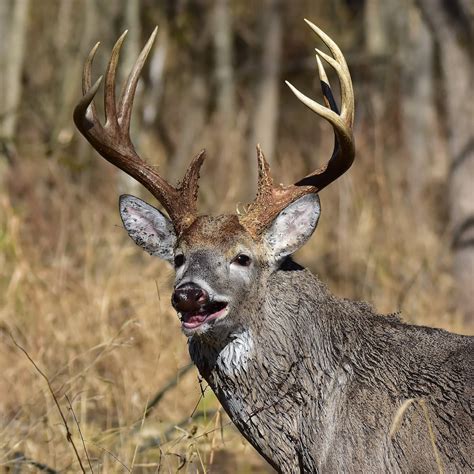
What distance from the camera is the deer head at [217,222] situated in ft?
17.0

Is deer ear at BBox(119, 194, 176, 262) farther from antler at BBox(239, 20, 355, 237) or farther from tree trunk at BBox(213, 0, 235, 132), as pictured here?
tree trunk at BBox(213, 0, 235, 132)

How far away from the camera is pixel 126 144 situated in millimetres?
5758

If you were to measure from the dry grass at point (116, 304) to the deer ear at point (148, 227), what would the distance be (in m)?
0.20

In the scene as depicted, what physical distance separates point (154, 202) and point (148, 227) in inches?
178

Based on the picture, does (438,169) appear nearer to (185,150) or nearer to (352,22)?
(185,150)

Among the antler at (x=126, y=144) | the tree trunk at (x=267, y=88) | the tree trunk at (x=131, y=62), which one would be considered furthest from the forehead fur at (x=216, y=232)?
the tree trunk at (x=267, y=88)

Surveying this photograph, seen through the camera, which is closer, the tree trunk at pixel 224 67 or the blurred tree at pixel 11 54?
the blurred tree at pixel 11 54

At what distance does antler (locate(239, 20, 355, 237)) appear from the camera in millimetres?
5328

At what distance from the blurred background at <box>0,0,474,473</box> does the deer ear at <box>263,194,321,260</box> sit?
27.8 inches

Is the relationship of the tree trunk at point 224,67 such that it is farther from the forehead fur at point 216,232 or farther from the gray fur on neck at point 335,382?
the gray fur on neck at point 335,382

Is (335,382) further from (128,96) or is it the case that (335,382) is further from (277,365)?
(128,96)

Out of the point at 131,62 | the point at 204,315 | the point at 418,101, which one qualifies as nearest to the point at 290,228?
the point at 204,315

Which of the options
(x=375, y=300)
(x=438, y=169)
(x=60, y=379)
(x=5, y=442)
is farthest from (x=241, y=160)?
(x=5, y=442)

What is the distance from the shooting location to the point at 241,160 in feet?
51.6
